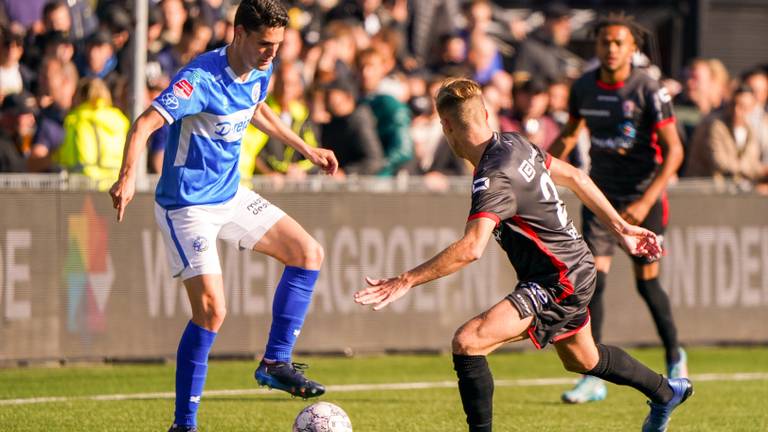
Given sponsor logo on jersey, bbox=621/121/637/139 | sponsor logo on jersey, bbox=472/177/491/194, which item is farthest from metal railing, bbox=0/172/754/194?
sponsor logo on jersey, bbox=472/177/491/194

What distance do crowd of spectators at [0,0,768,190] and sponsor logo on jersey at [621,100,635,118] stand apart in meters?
3.08

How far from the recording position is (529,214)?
679cm

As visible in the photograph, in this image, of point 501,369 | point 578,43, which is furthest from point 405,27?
point 501,369

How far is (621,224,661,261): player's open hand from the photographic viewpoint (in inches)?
283

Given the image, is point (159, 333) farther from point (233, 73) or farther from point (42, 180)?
point (233, 73)

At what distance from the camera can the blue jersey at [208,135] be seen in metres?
7.60

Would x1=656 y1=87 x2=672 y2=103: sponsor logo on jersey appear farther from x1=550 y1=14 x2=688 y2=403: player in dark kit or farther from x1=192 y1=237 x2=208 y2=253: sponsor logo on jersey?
x1=192 y1=237 x2=208 y2=253: sponsor logo on jersey

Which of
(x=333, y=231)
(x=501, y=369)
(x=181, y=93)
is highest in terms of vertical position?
(x=181, y=93)

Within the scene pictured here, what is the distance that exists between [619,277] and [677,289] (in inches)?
23.1

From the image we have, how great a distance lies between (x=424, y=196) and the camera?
12352 mm

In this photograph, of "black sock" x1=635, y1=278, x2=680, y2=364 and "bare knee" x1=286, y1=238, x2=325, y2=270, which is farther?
"black sock" x1=635, y1=278, x2=680, y2=364

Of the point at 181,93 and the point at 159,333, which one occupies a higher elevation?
the point at 181,93

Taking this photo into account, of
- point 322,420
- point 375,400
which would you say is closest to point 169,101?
point 322,420

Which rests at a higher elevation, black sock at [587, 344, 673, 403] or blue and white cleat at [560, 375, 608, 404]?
black sock at [587, 344, 673, 403]
